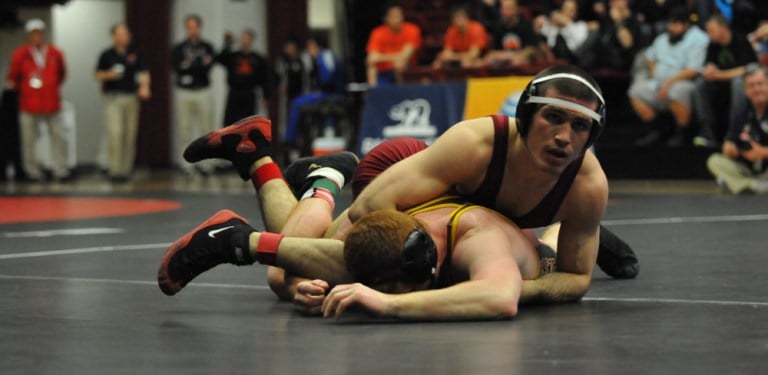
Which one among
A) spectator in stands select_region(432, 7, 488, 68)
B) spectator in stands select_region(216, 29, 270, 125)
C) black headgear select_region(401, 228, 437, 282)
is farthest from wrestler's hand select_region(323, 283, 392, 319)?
spectator in stands select_region(216, 29, 270, 125)

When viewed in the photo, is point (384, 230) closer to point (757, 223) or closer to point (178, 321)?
point (178, 321)

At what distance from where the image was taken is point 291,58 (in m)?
18.2

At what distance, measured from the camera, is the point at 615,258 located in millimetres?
5410

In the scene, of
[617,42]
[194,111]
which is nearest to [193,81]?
[194,111]

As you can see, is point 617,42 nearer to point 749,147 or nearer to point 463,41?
point 463,41

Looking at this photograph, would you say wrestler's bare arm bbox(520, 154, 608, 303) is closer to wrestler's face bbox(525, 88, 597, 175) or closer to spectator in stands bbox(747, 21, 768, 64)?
wrestler's face bbox(525, 88, 597, 175)

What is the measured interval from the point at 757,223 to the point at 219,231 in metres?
4.48

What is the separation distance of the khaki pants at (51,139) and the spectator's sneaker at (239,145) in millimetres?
10755

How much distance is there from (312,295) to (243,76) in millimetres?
12779

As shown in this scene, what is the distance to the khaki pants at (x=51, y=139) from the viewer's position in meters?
15.8

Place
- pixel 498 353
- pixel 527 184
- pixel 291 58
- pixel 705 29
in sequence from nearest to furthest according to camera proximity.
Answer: pixel 498 353
pixel 527 184
pixel 705 29
pixel 291 58

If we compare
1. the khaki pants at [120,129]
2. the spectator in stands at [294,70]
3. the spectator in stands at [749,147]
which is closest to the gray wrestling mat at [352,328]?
the spectator in stands at [749,147]

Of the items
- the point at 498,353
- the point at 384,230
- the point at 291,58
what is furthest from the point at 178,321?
the point at 291,58

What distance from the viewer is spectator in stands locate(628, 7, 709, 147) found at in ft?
41.6
